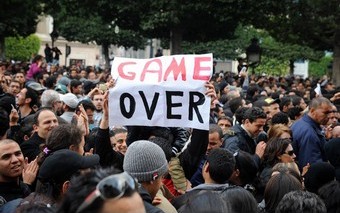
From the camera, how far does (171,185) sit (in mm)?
6109

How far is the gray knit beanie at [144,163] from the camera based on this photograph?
14.9ft

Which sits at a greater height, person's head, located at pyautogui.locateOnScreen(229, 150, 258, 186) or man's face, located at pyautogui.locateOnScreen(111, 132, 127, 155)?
man's face, located at pyautogui.locateOnScreen(111, 132, 127, 155)

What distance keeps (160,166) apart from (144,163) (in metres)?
0.11

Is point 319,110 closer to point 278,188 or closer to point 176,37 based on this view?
point 278,188

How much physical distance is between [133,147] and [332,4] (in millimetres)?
23560

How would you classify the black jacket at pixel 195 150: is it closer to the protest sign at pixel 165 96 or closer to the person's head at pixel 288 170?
the protest sign at pixel 165 96

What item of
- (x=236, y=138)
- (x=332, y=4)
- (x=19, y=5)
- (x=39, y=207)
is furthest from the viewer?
(x=19, y=5)

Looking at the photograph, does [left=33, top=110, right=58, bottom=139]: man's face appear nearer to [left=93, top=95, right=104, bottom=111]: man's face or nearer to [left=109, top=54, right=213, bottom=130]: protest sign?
[left=109, top=54, right=213, bottom=130]: protest sign

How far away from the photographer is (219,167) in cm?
529

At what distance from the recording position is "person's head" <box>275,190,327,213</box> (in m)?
4.48

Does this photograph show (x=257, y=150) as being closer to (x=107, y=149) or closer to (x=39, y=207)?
(x=107, y=149)

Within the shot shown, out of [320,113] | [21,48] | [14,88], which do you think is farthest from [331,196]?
[21,48]

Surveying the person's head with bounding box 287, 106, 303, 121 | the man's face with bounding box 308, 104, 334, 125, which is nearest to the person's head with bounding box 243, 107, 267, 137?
the man's face with bounding box 308, 104, 334, 125

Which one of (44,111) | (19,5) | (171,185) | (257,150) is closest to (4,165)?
(171,185)
